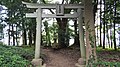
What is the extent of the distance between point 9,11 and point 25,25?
51.6 inches

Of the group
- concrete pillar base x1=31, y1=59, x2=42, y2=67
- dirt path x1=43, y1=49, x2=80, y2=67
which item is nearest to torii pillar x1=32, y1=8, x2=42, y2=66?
concrete pillar base x1=31, y1=59, x2=42, y2=67

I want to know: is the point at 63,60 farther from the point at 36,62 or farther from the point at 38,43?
the point at 36,62

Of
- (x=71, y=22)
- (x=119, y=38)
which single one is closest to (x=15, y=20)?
(x=71, y=22)

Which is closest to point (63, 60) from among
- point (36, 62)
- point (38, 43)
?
point (38, 43)

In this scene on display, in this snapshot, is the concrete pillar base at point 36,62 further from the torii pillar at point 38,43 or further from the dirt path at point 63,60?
the dirt path at point 63,60

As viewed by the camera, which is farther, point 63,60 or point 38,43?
point 63,60

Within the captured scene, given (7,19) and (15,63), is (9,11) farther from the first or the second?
(15,63)

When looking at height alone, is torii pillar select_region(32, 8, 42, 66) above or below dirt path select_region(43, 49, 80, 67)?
above

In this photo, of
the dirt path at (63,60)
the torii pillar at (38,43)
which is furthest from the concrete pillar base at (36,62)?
the dirt path at (63,60)

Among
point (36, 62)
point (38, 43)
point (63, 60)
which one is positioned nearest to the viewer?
point (36, 62)

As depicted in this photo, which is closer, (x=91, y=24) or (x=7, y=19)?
(x=91, y=24)

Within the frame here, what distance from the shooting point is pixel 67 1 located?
12.5 m

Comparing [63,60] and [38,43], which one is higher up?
[38,43]

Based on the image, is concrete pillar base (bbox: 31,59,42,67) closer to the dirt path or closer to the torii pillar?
the torii pillar
